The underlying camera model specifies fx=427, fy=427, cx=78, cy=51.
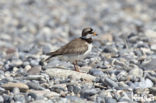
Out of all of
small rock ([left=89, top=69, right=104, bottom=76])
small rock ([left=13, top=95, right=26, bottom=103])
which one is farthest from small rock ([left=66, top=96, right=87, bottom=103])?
small rock ([left=89, top=69, right=104, bottom=76])

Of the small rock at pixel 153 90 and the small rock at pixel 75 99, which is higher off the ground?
the small rock at pixel 153 90

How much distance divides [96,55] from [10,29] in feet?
39.0

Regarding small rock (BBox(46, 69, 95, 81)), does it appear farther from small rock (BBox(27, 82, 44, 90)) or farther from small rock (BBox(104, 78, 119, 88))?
small rock (BBox(27, 82, 44, 90))

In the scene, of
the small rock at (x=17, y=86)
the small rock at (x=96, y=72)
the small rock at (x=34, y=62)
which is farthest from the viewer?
the small rock at (x=34, y=62)

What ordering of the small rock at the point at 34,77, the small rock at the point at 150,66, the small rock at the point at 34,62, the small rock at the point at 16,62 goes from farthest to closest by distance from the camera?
1. the small rock at the point at 16,62
2. the small rock at the point at 34,62
3. the small rock at the point at 150,66
4. the small rock at the point at 34,77

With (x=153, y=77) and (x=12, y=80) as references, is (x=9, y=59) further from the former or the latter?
(x=153, y=77)

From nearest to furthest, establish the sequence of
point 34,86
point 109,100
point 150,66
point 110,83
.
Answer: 1. point 109,100
2. point 34,86
3. point 110,83
4. point 150,66

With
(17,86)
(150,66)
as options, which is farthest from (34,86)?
(150,66)

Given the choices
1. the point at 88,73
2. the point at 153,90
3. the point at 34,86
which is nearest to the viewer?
the point at 34,86

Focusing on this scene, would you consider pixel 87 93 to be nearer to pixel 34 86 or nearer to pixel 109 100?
pixel 109 100

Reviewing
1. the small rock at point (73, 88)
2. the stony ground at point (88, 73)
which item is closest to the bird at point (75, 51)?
the stony ground at point (88, 73)

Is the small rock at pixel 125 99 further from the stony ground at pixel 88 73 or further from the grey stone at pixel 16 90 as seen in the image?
the grey stone at pixel 16 90

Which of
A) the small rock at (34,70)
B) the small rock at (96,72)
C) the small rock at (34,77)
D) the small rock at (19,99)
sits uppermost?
the small rock at (34,70)

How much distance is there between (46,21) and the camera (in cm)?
2522
